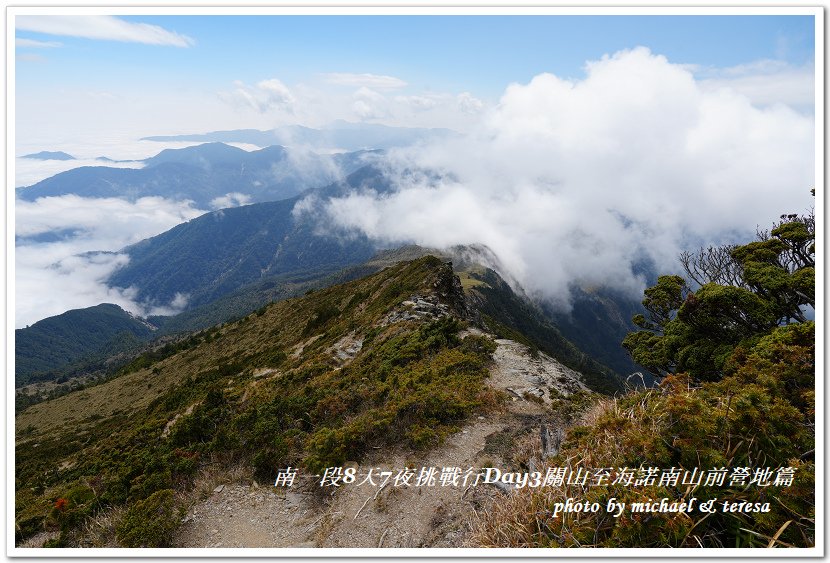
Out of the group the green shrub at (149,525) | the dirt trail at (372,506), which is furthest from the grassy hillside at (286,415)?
the dirt trail at (372,506)

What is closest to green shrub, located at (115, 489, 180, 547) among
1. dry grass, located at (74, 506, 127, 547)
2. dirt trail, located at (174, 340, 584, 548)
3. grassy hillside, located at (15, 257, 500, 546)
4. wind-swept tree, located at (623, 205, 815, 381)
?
grassy hillside, located at (15, 257, 500, 546)

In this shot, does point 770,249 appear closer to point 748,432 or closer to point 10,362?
point 748,432

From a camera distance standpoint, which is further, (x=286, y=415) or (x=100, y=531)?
(x=286, y=415)

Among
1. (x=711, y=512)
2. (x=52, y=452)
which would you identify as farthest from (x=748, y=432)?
(x=52, y=452)

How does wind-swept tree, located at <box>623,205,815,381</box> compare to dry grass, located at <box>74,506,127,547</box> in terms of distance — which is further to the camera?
wind-swept tree, located at <box>623,205,815,381</box>

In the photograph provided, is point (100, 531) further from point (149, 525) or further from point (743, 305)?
point (743, 305)

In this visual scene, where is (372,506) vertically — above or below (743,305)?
below

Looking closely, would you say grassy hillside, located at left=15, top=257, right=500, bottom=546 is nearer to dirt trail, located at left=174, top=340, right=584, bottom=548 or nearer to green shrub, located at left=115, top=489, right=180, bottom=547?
green shrub, located at left=115, top=489, right=180, bottom=547

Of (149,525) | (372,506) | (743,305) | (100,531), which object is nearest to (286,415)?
(100,531)
